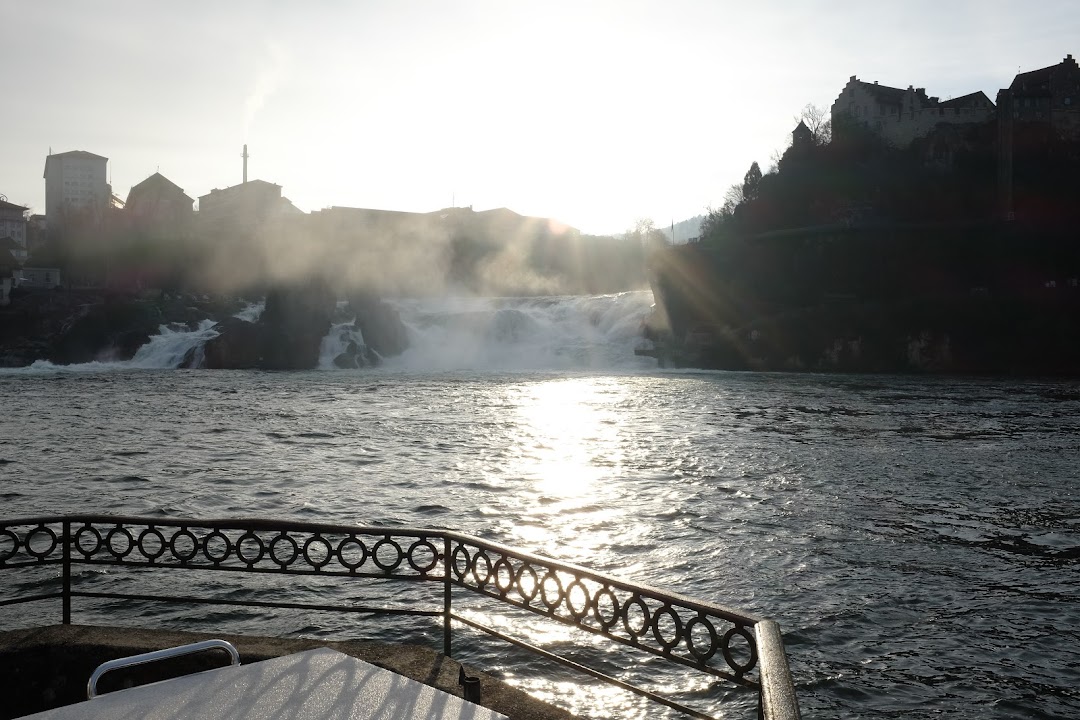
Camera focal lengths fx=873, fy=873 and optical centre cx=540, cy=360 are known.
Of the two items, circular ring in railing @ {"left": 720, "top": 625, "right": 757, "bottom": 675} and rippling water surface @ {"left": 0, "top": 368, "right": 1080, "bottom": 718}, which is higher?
circular ring in railing @ {"left": 720, "top": 625, "right": 757, "bottom": 675}

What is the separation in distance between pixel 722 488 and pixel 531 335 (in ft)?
179

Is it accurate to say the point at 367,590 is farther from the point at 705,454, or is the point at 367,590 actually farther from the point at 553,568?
the point at 705,454

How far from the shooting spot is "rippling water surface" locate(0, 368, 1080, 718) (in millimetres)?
11445

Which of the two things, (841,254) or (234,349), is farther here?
(841,254)

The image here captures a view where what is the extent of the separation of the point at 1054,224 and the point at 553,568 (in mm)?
89051

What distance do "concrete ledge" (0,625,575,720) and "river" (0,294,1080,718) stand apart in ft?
15.7

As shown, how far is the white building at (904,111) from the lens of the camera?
9612cm

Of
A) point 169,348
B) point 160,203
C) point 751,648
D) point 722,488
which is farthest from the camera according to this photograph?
point 160,203

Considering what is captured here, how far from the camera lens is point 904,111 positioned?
98.1 meters

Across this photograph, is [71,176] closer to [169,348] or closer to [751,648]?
[169,348]

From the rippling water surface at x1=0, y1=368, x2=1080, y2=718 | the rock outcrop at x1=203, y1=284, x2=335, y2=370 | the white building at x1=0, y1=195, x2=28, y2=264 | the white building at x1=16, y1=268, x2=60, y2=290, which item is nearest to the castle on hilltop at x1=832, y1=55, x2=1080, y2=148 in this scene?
the rippling water surface at x1=0, y1=368, x2=1080, y2=718

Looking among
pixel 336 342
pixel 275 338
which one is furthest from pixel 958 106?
pixel 275 338

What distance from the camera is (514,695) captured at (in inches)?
219

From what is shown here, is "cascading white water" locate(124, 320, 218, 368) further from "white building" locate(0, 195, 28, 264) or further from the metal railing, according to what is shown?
"white building" locate(0, 195, 28, 264)
